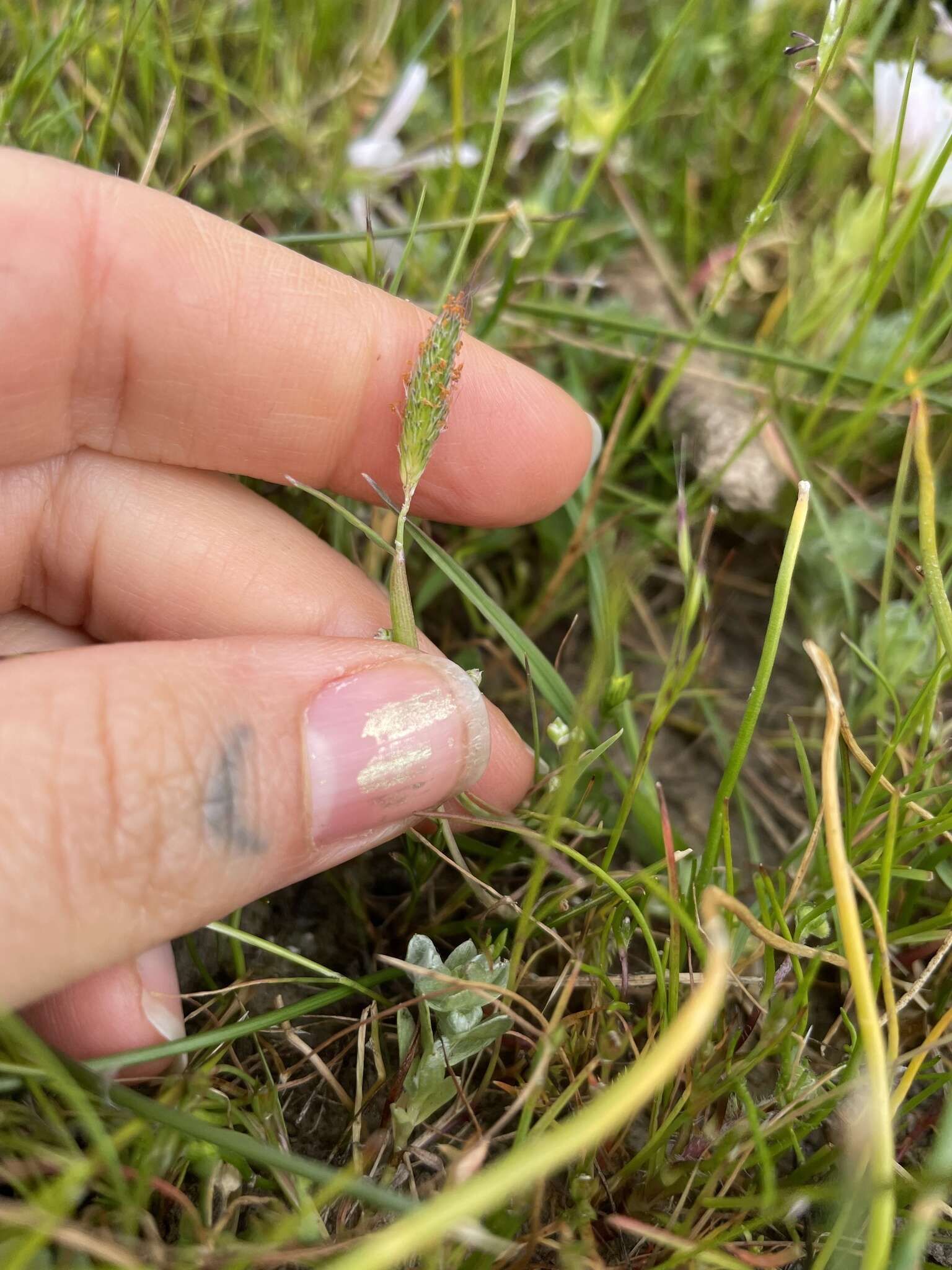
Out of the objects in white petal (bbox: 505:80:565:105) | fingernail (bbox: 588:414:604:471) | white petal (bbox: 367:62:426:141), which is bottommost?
fingernail (bbox: 588:414:604:471)

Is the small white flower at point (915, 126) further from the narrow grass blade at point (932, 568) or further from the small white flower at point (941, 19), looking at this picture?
the narrow grass blade at point (932, 568)

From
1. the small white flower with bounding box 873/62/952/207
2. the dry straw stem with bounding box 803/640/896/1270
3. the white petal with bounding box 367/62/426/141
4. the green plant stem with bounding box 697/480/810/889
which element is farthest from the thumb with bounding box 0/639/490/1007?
the white petal with bounding box 367/62/426/141

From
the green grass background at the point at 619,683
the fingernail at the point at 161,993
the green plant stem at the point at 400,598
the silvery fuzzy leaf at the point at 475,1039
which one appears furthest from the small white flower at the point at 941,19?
the fingernail at the point at 161,993

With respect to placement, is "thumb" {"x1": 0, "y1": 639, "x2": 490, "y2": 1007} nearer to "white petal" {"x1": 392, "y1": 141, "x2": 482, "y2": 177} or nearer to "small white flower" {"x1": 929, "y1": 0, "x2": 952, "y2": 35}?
"white petal" {"x1": 392, "y1": 141, "x2": 482, "y2": 177}

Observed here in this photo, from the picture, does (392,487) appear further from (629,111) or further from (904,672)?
(904,672)

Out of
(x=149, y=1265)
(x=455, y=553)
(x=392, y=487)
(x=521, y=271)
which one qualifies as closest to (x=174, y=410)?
(x=392, y=487)

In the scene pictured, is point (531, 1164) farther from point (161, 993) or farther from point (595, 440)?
point (595, 440)

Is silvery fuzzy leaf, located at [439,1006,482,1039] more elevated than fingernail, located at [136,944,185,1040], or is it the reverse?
silvery fuzzy leaf, located at [439,1006,482,1039]
